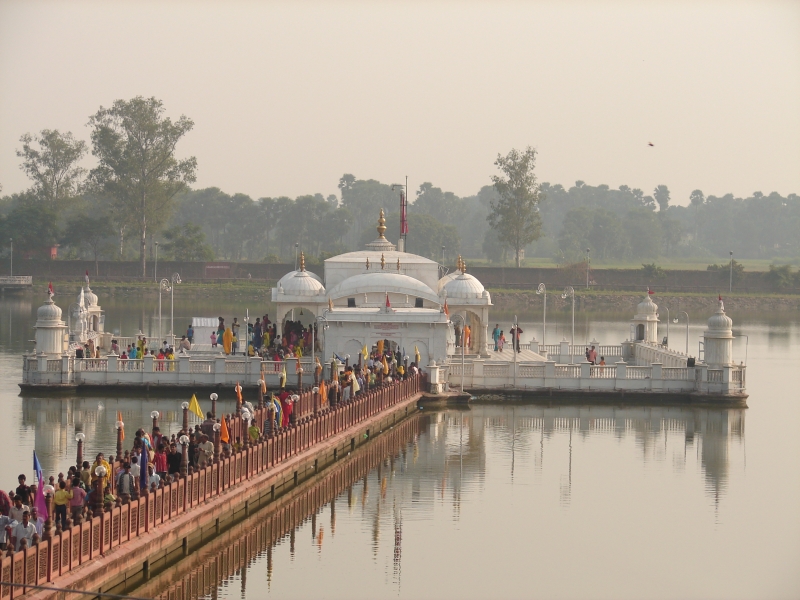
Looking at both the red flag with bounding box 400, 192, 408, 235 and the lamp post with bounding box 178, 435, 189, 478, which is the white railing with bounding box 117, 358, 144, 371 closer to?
the lamp post with bounding box 178, 435, 189, 478

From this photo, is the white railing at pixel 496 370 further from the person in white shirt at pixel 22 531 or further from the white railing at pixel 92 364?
the person in white shirt at pixel 22 531

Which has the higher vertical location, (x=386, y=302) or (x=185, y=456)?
(x=386, y=302)

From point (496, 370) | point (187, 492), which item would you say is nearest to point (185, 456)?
point (187, 492)

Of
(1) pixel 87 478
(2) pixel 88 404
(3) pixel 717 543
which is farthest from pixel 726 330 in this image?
(1) pixel 87 478

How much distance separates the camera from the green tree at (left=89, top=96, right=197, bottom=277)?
8612 centimetres

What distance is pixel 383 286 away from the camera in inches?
1624

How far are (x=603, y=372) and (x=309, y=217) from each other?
269ft

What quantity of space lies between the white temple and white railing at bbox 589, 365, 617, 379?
4137 mm

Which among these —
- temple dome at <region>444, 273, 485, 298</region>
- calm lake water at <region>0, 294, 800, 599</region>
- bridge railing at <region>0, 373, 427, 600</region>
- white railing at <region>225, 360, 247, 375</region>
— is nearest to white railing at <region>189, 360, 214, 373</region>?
white railing at <region>225, 360, 247, 375</region>

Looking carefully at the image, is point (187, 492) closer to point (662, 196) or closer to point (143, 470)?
point (143, 470)

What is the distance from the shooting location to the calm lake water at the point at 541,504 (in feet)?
68.7

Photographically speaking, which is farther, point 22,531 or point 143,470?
point 143,470

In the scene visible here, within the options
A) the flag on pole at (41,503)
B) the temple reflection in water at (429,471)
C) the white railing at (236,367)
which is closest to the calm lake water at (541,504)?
the temple reflection in water at (429,471)

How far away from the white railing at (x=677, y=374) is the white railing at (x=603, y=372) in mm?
1353
